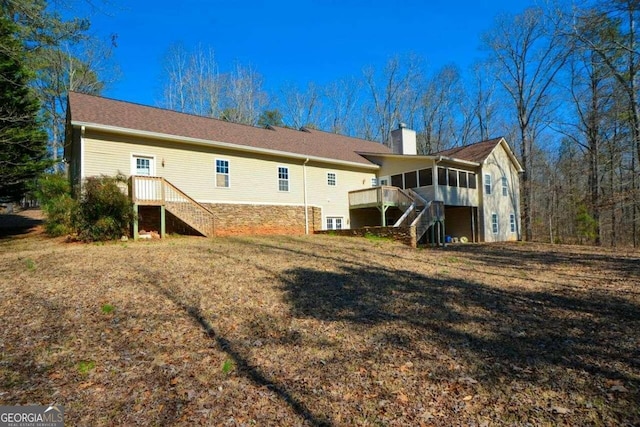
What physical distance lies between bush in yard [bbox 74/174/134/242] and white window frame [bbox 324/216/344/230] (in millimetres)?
9956

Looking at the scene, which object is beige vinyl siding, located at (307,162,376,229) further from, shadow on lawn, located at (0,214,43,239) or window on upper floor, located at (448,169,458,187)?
shadow on lawn, located at (0,214,43,239)

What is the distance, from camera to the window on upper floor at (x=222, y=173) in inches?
623

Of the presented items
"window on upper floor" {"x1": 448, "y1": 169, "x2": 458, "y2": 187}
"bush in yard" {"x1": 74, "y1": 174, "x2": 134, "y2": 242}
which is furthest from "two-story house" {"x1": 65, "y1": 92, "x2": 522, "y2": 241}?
"bush in yard" {"x1": 74, "y1": 174, "x2": 134, "y2": 242}

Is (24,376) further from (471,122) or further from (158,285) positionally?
(471,122)

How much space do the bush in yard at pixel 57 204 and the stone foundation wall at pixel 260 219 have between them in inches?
189

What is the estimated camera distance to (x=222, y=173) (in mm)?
15969

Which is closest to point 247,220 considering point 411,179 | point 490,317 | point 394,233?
point 394,233

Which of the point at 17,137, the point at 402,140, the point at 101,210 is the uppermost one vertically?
the point at 402,140

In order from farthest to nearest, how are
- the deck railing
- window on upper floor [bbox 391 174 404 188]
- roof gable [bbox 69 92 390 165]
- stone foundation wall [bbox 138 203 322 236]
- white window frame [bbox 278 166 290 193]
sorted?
window on upper floor [bbox 391 174 404 188], the deck railing, white window frame [bbox 278 166 290 193], stone foundation wall [bbox 138 203 322 236], roof gable [bbox 69 92 390 165]

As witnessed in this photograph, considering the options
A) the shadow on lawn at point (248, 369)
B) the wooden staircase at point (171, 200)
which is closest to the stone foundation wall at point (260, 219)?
the wooden staircase at point (171, 200)

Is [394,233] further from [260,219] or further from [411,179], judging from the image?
[260,219]

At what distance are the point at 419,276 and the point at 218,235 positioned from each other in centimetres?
952

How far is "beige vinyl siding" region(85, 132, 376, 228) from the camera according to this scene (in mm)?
13227

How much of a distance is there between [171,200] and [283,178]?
617cm
